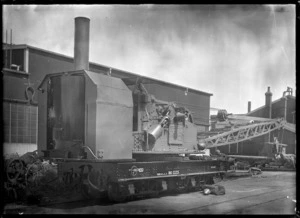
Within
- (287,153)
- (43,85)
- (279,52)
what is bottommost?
(287,153)

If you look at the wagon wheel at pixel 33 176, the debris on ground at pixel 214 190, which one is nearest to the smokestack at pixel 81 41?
the wagon wheel at pixel 33 176

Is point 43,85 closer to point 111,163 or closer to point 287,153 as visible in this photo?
point 111,163

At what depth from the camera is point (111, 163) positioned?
955 cm

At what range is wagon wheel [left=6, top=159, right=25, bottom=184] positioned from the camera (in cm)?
1020

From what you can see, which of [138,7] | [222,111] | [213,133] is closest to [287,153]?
[213,133]

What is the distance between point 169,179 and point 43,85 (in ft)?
16.4

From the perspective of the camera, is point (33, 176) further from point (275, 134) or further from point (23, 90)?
point (275, 134)

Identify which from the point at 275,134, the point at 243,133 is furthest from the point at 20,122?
the point at 275,134

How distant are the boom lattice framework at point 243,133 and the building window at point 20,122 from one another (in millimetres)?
10250

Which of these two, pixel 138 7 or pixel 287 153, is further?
pixel 287 153

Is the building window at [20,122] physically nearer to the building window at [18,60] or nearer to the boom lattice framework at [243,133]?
the building window at [18,60]

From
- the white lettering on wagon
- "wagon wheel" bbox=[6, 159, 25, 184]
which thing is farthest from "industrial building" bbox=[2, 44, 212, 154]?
the white lettering on wagon

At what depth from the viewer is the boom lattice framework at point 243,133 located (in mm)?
22094

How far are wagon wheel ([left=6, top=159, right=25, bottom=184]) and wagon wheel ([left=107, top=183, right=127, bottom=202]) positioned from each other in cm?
262
